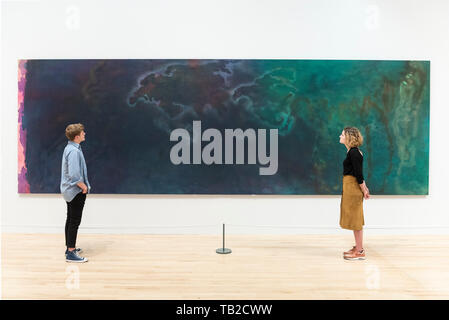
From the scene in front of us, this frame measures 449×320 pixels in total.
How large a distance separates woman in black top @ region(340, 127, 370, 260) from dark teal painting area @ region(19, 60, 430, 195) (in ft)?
3.23

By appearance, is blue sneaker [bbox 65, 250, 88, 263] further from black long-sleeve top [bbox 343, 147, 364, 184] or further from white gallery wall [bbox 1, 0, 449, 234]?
black long-sleeve top [bbox 343, 147, 364, 184]

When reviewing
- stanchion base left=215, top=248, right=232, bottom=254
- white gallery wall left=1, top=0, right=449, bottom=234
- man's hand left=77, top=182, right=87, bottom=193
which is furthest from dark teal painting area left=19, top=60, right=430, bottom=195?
man's hand left=77, top=182, right=87, bottom=193

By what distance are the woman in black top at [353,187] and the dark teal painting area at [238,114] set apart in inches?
38.8

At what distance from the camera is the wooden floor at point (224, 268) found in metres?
2.70

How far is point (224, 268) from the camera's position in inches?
127

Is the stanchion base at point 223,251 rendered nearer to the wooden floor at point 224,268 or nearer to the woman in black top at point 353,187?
the wooden floor at point 224,268

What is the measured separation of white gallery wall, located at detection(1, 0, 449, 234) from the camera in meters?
4.39

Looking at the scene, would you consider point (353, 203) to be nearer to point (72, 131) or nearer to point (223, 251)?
point (223, 251)

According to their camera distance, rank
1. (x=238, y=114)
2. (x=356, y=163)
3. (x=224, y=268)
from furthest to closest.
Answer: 1. (x=238, y=114)
2. (x=356, y=163)
3. (x=224, y=268)

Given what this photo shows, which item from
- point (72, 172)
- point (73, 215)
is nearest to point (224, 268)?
point (73, 215)

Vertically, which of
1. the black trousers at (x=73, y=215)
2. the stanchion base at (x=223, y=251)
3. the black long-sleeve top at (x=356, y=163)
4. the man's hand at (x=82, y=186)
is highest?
the black long-sleeve top at (x=356, y=163)

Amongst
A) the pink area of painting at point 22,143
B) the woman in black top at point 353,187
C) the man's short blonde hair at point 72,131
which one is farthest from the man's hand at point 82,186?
the woman in black top at point 353,187
